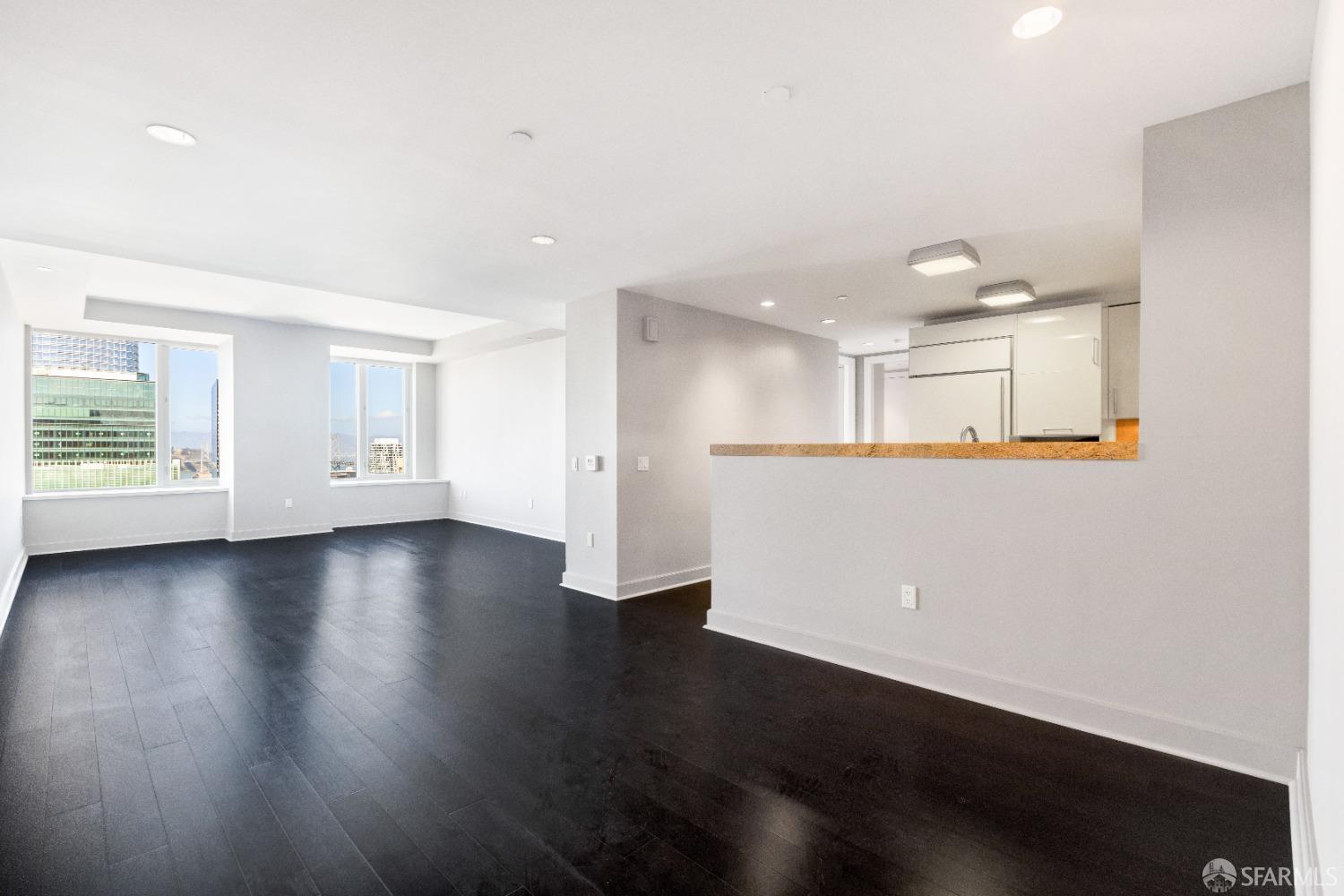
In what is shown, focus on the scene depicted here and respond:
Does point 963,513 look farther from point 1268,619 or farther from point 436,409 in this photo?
point 436,409

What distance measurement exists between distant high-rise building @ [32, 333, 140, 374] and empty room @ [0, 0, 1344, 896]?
2.69 metres

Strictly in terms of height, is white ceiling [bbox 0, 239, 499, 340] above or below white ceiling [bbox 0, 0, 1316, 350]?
above

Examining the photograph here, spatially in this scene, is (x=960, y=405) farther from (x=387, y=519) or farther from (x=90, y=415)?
(x=90, y=415)

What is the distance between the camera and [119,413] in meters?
7.53

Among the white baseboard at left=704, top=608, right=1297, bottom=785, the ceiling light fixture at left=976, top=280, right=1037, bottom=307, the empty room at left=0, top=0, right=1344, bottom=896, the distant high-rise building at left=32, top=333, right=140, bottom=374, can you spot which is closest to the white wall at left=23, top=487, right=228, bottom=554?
the distant high-rise building at left=32, top=333, right=140, bottom=374

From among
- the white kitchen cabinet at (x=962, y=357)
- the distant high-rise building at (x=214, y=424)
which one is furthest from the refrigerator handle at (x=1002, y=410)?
the distant high-rise building at (x=214, y=424)

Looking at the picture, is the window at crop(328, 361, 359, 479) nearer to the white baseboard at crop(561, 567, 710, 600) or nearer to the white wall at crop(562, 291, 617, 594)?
the white baseboard at crop(561, 567, 710, 600)

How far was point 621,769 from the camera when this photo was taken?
2.35 metres

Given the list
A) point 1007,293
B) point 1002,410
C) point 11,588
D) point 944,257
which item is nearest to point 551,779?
point 944,257

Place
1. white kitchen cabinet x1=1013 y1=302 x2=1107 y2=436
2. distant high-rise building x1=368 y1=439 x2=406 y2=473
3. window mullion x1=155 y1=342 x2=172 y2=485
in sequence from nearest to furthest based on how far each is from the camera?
1. white kitchen cabinet x1=1013 y1=302 x2=1107 y2=436
2. window mullion x1=155 y1=342 x2=172 y2=485
3. distant high-rise building x1=368 y1=439 x2=406 y2=473

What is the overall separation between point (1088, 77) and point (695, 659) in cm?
314

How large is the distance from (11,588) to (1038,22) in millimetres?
7310

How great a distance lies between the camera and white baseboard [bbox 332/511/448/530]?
348 inches

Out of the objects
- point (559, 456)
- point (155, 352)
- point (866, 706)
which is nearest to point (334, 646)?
point (866, 706)
